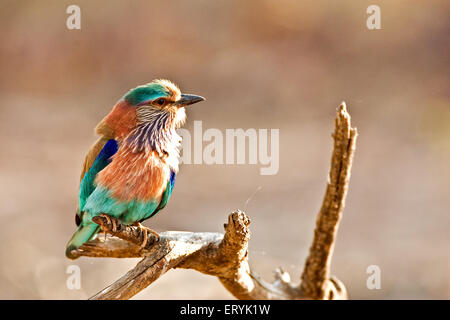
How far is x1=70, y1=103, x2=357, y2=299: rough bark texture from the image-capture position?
2.51m

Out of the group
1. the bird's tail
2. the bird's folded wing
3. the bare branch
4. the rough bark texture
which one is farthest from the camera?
the bare branch

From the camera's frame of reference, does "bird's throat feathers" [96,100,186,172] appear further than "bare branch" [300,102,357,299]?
No

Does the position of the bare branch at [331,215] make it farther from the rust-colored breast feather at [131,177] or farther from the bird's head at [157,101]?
the rust-colored breast feather at [131,177]

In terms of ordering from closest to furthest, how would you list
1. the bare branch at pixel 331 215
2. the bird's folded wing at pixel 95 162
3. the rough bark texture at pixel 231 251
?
the rough bark texture at pixel 231 251, the bird's folded wing at pixel 95 162, the bare branch at pixel 331 215

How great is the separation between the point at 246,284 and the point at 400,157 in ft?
12.8

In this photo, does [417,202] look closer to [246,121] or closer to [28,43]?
[246,121]

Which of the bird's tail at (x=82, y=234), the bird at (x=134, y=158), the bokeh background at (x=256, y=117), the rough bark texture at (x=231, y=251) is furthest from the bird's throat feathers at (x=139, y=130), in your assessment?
the bokeh background at (x=256, y=117)

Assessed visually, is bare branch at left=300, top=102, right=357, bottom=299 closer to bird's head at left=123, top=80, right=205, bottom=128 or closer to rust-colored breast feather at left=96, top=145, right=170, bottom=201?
bird's head at left=123, top=80, right=205, bottom=128

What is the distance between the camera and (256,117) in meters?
6.95

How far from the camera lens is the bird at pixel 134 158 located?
2562 millimetres

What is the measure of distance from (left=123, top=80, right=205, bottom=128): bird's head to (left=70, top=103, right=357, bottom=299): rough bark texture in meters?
0.50

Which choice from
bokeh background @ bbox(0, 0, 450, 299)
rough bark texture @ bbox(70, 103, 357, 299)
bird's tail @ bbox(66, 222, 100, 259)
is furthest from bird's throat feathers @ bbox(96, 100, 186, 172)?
bokeh background @ bbox(0, 0, 450, 299)

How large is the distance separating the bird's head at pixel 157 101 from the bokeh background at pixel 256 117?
223cm

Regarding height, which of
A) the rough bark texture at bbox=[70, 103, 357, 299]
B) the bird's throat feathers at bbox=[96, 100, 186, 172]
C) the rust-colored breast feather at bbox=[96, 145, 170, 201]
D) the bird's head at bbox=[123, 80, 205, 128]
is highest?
the bird's head at bbox=[123, 80, 205, 128]
